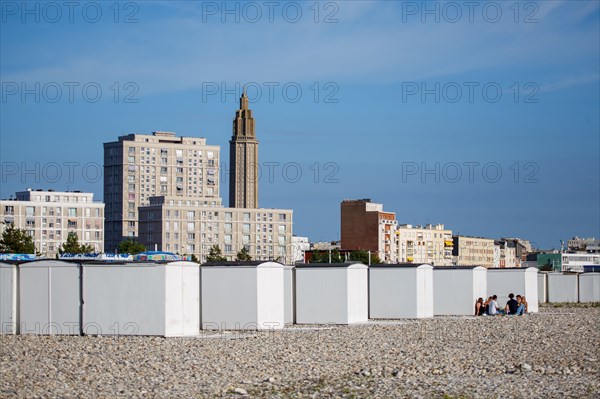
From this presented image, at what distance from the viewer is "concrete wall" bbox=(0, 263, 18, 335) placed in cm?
3097

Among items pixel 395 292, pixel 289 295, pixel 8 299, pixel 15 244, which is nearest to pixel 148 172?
pixel 15 244

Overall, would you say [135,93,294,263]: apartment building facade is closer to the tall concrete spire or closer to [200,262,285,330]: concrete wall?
the tall concrete spire

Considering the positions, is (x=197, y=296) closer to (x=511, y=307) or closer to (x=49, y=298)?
(x=49, y=298)

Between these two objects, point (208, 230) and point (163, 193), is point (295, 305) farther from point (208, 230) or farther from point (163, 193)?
point (163, 193)

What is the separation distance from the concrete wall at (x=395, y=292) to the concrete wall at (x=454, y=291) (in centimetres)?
278

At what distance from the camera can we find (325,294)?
36.4m

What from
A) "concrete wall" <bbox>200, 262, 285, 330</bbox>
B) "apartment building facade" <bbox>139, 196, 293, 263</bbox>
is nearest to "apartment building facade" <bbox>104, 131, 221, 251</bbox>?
"apartment building facade" <bbox>139, 196, 293, 263</bbox>

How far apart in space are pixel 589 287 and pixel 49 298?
38166 millimetres

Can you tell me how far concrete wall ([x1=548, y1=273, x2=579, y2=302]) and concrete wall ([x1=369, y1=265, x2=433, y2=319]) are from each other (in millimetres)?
21081

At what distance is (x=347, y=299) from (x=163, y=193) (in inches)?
5768

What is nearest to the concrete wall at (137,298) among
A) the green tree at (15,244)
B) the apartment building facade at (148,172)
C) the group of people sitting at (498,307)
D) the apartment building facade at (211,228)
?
the group of people sitting at (498,307)

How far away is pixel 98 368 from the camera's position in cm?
2334

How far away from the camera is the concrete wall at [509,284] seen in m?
45.9

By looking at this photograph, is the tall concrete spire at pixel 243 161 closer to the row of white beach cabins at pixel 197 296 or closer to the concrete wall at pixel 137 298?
the row of white beach cabins at pixel 197 296
